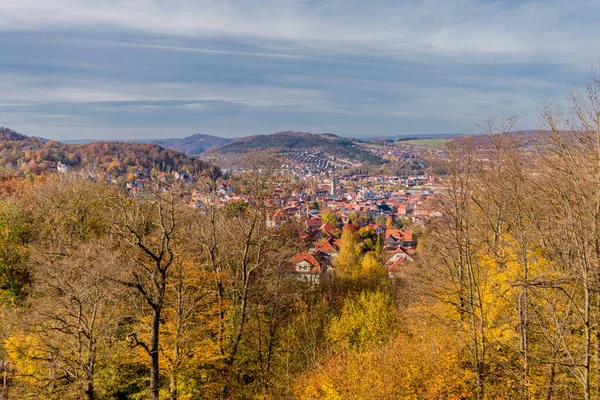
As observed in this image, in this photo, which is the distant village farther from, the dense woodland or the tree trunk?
the tree trunk

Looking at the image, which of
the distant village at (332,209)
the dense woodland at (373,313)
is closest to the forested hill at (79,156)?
the distant village at (332,209)

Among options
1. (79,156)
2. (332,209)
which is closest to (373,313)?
(79,156)

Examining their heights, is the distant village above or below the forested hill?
below

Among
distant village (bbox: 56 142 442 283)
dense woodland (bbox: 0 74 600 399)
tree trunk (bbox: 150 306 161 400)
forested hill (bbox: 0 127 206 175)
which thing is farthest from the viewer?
forested hill (bbox: 0 127 206 175)

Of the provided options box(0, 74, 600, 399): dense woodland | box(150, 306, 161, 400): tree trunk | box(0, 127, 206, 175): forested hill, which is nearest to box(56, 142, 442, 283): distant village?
box(0, 74, 600, 399): dense woodland

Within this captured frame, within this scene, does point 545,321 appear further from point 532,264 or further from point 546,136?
point 546,136

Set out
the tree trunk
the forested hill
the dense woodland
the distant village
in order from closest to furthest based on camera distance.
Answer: the dense woodland
the tree trunk
the distant village
the forested hill

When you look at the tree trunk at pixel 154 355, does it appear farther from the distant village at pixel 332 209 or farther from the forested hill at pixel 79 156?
the forested hill at pixel 79 156

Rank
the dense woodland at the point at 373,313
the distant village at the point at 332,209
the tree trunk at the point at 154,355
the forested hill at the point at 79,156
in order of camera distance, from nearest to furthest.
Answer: the dense woodland at the point at 373,313, the tree trunk at the point at 154,355, the distant village at the point at 332,209, the forested hill at the point at 79,156

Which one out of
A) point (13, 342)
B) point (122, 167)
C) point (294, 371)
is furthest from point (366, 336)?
point (122, 167)

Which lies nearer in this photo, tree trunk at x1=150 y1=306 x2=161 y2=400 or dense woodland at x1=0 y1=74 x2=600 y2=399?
dense woodland at x1=0 y1=74 x2=600 y2=399
